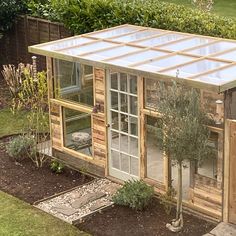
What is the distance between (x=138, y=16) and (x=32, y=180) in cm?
443

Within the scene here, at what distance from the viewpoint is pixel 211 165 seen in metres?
9.66

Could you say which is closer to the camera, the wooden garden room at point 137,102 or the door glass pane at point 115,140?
the wooden garden room at point 137,102

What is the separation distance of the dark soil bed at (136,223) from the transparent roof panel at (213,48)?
2652 millimetres

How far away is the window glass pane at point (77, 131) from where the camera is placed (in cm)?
1171

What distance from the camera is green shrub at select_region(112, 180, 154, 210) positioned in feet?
32.9

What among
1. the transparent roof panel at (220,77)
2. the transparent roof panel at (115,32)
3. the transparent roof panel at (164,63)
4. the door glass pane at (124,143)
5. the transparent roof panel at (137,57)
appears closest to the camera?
the transparent roof panel at (220,77)

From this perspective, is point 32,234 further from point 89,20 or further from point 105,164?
point 89,20

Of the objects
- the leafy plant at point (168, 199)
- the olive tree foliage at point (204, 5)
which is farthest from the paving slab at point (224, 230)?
the olive tree foliage at point (204, 5)

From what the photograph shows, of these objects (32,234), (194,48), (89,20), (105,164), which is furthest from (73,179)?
(89,20)

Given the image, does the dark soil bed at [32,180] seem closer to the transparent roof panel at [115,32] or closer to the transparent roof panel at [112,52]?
the transparent roof panel at [112,52]

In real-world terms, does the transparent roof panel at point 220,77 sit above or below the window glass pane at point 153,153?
above

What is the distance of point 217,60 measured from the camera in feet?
33.4

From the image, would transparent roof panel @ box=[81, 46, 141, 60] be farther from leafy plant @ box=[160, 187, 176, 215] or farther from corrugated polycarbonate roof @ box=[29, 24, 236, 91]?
leafy plant @ box=[160, 187, 176, 215]

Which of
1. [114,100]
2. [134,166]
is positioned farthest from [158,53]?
[134,166]
